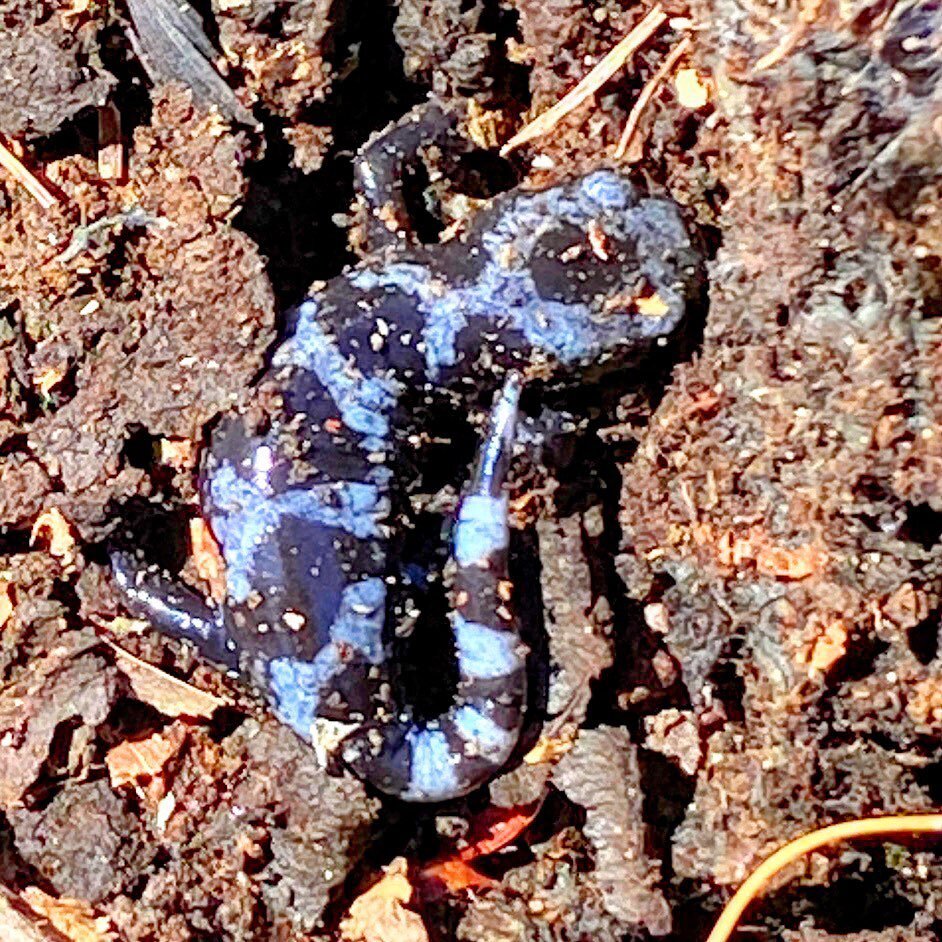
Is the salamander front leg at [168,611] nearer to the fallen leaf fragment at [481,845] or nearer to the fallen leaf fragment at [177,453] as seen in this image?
the fallen leaf fragment at [177,453]

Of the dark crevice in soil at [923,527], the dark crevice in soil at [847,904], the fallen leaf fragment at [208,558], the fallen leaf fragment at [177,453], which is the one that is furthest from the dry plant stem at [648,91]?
the dark crevice in soil at [847,904]

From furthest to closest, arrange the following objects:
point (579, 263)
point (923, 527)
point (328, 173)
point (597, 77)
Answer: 1. point (328, 173)
2. point (579, 263)
3. point (597, 77)
4. point (923, 527)

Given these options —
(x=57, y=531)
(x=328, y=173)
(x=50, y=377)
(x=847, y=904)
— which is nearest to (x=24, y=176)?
(x=50, y=377)

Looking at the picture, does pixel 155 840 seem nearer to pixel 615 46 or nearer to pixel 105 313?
pixel 105 313

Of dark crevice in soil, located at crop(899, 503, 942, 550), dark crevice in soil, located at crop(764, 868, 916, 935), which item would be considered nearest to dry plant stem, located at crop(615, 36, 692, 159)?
dark crevice in soil, located at crop(899, 503, 942, 550)

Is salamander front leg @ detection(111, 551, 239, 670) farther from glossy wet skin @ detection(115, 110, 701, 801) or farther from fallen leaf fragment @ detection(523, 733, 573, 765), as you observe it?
fallen leaf fragment @ detection(523, 733, 573, 765)

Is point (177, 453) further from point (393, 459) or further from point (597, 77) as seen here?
point (597, 77)

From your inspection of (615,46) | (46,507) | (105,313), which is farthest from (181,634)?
(615,46)
